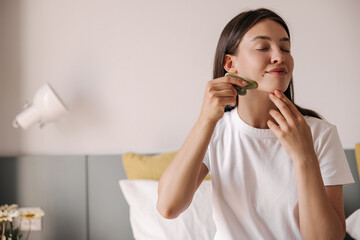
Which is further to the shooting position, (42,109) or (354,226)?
(42,109)

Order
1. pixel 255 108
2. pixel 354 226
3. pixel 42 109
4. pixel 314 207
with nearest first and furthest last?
pixel 314 207 → pixel 255 108 → pixel 354 226 → pixel 42 109

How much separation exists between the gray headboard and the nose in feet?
4.30

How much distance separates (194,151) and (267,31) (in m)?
0.41

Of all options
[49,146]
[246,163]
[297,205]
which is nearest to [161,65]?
[49,146]

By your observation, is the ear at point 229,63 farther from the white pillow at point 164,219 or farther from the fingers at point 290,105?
the white pillow at point 164,219

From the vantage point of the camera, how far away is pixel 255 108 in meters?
1.11

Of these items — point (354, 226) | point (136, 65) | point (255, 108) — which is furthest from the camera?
point (136, 65)

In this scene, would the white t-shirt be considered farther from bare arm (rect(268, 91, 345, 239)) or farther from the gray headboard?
the gray headboard

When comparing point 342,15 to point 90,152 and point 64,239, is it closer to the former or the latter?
point 90,152

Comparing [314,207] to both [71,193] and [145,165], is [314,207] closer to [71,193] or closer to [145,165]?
[145,165]

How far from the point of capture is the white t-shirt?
100cm

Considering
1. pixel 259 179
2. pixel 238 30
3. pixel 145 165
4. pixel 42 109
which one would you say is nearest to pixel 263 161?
pixel 259 179

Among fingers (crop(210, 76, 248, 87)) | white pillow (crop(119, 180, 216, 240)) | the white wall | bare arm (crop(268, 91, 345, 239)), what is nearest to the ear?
fingers (crop(210, 76, 248, 87))

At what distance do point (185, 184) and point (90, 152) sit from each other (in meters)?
1.31
